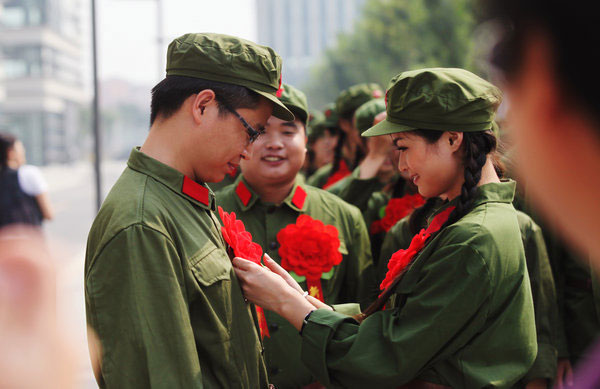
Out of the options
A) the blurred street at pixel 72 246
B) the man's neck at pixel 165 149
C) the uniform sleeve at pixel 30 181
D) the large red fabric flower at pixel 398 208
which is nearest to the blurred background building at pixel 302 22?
the blurred street at pixel 72 246

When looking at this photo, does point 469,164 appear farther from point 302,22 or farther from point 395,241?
point 302,22

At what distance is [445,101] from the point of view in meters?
1.88

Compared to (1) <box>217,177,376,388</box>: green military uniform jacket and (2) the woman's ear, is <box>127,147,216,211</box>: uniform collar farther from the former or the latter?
(1) <box>217,177,376,388</box>: green military uniform jacket

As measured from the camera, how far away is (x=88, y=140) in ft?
274

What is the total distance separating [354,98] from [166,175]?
3324 millimetres

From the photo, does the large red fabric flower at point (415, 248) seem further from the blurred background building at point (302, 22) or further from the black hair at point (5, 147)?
the blurred background building at point (302, 22)

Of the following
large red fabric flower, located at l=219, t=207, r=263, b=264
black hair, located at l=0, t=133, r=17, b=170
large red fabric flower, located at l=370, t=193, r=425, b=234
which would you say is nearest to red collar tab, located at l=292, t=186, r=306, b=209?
large red fabric flower, located at l=370, t=193, r=425, b=234

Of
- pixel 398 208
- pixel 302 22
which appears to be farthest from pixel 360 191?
pixel 302 22

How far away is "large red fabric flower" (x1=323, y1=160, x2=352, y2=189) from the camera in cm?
509

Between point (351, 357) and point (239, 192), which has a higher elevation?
point (239, 192)

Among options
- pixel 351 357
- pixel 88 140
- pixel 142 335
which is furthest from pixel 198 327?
pixel 88 140

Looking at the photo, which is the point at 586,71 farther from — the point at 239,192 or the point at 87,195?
the point at 87,195

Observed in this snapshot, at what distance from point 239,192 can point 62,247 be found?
67.1 inches

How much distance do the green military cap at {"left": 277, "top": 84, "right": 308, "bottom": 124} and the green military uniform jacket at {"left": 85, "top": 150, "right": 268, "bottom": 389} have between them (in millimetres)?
1294
